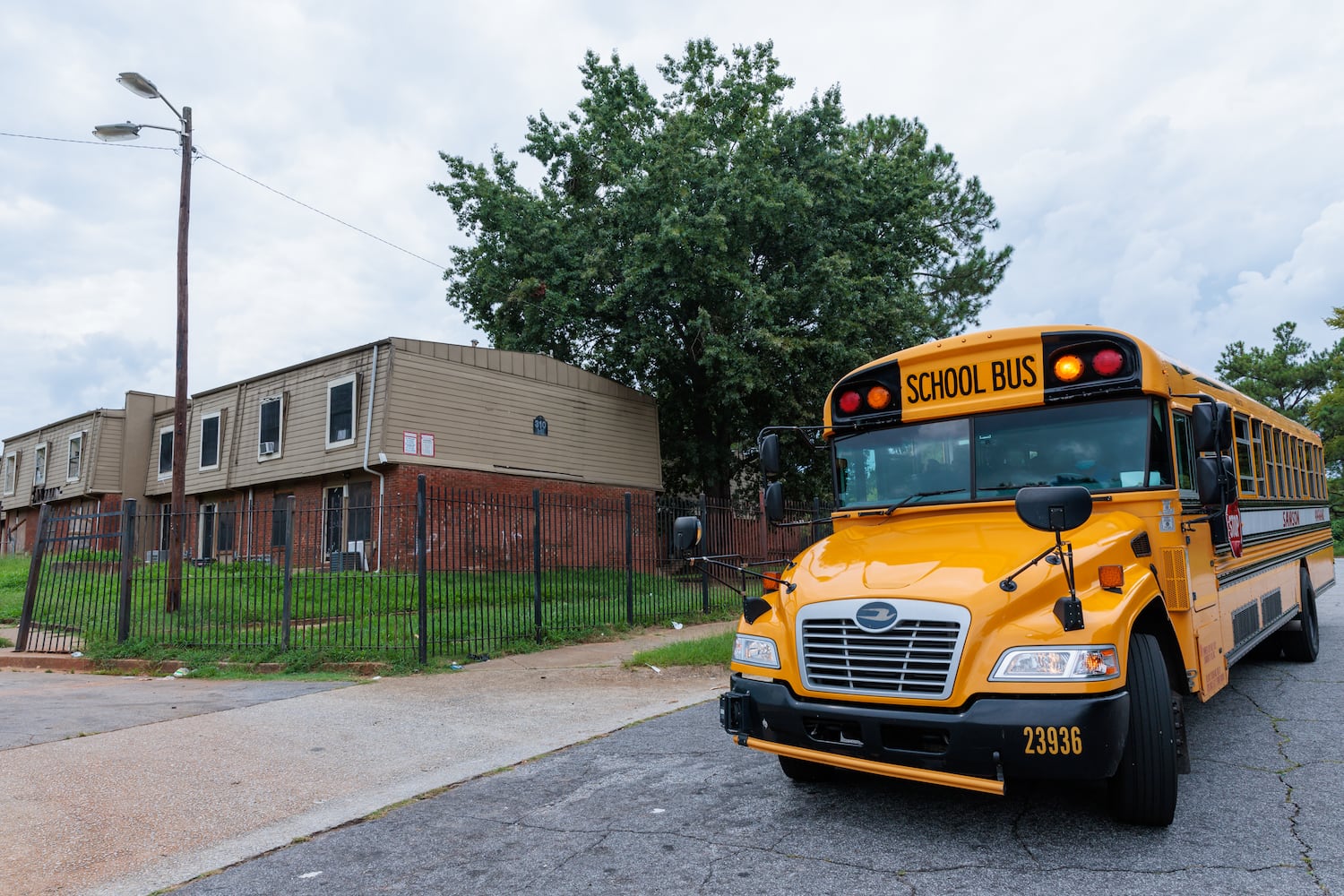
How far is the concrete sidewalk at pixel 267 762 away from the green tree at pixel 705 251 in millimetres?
13070

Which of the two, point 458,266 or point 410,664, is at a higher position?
point 458,266

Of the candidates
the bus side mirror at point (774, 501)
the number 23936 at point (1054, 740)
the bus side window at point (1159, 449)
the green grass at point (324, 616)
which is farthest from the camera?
the green grass at point (324, 616)

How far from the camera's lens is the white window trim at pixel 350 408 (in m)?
20.0

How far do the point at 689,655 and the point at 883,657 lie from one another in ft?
21.1

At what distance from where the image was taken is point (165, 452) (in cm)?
2778

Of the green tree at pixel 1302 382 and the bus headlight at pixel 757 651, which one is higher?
the green tree at pixel 1302 382

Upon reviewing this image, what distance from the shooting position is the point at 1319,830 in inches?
166

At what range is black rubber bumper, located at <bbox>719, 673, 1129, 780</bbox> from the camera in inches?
147

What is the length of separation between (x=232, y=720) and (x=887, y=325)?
18.7 m

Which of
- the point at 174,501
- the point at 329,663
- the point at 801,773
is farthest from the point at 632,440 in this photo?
the point at 801,773

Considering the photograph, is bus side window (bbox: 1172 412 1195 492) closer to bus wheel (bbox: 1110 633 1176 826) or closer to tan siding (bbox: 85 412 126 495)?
bus wheel (bbox: 1110 633 1176 826)

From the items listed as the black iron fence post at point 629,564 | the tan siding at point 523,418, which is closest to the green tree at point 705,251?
the tan siding at point 523,418

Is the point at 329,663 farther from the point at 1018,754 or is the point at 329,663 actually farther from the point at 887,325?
the point at 887,325

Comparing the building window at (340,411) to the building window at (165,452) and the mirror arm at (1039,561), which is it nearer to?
the building window at (165,452)
